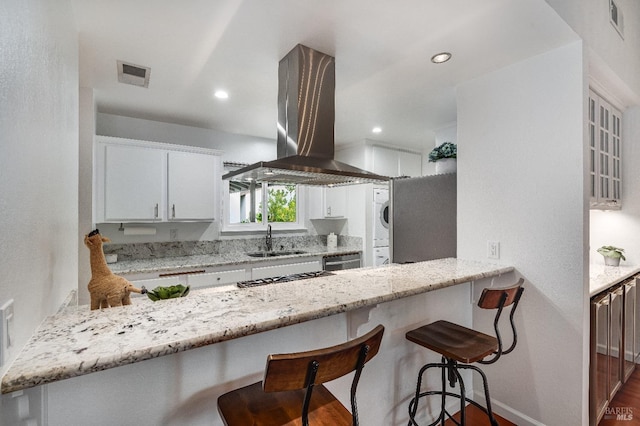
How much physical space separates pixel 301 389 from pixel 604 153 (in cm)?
282

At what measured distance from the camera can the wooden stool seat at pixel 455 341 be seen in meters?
1.45

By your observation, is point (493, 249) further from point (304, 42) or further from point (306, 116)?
point (304, 42)

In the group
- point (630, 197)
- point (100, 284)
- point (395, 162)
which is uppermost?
point (395, 162)

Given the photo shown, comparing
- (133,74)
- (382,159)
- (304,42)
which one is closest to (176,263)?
(133,74)

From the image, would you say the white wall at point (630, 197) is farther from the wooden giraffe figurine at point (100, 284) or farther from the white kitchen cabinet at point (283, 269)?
the wooden giraffe figurine at point (100, 284)

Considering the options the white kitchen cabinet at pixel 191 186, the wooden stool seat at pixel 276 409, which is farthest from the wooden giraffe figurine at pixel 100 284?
the white kitchen cabinet at pixel 191 186

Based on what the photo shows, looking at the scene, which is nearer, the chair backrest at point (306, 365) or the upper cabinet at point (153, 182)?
the chair backrest at point (306, 365)

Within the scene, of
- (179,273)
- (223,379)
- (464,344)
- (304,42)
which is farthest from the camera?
(179,273)

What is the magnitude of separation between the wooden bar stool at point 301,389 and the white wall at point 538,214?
1.50 m

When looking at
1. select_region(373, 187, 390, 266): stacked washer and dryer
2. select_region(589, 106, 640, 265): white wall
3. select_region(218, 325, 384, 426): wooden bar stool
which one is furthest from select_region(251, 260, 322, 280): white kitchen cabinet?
select_region(589, 106, 640, 265): white wall

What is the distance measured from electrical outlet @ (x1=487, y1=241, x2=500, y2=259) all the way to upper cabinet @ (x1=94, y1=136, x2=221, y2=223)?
2798mm

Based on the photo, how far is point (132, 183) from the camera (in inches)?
119

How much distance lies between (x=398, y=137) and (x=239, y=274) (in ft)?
8.94

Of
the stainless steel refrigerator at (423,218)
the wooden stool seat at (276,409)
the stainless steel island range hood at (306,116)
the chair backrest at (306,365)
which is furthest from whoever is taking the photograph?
the stainless steel refrigerator at (423,218)
